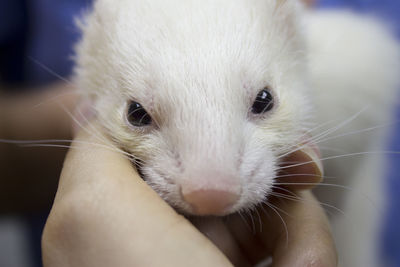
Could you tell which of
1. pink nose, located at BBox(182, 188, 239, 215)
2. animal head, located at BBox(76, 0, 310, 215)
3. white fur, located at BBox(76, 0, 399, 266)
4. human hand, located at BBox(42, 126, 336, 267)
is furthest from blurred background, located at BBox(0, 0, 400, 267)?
pink nose, located at BBox(182, 188, 239, 215)

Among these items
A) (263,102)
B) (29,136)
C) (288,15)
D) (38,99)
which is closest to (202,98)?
(263,102)

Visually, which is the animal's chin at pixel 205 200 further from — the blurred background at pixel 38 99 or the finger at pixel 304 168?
the blurred background at pixel 38 99

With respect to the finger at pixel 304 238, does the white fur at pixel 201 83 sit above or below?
above

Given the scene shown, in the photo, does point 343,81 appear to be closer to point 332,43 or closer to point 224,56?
point 332,43

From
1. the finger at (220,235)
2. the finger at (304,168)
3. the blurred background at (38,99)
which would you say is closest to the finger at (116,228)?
the finger at (220,235)

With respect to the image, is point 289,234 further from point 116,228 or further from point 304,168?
point 116,228

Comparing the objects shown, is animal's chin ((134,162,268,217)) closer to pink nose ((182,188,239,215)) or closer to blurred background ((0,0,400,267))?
pink nose ((182,188,239,215))
